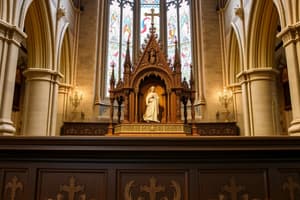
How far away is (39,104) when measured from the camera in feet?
32.1

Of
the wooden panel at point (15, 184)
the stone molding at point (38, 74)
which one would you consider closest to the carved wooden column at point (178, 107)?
the stone molding at point (38, 74)

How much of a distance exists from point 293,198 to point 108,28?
12.7 m

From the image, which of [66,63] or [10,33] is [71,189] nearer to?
[10,33]

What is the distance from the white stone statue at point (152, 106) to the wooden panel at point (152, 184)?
16.5ft

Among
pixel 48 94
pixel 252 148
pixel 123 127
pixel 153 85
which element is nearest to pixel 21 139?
pixel 252 148

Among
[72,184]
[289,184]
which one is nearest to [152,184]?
[72,184]

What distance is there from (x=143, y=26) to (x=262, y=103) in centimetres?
755

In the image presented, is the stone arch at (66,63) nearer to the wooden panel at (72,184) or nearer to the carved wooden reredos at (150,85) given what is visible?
the carved wooden reredos at (150,85)

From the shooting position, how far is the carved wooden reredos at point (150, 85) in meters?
8.23

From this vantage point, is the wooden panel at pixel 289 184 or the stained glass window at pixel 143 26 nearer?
the wooden panel at pixel 289 184

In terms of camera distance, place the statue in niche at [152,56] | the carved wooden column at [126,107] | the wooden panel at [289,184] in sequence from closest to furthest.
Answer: the wooden panel at [289,184] → the carved wooden column at [126,107] → the statue in niche at [152,56]

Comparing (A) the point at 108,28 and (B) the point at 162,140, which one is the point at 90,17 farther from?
(B) the point at 162,140

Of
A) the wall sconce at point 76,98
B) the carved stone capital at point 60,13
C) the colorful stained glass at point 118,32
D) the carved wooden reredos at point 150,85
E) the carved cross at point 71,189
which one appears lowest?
the carved cross at point 71,189

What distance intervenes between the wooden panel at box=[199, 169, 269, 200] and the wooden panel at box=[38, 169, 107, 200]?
959 millimetres
